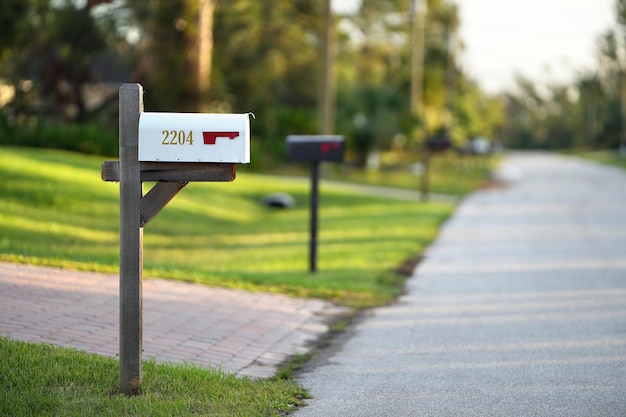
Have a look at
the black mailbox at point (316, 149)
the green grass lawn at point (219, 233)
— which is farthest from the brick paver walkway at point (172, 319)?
the black mailbox at point (316, 149)

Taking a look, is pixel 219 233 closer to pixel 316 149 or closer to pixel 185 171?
pixel 316 149

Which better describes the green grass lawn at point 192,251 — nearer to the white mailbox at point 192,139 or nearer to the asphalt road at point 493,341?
the asphalt road at point 493,341

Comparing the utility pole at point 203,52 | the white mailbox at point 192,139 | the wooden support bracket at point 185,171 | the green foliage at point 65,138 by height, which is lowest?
the green foliage at point 65,138

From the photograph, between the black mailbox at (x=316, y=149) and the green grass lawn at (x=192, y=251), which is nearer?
the green grass lawn at (x=192, y=251)

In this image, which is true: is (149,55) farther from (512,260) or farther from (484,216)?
(512,260)

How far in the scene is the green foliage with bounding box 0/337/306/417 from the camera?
5.64 metres

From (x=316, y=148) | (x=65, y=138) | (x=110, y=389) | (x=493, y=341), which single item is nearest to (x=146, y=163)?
(x=110, y=389)

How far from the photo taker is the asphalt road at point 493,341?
6297 mm

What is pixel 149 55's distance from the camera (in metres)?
33.5

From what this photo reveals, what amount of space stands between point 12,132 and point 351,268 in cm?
1548

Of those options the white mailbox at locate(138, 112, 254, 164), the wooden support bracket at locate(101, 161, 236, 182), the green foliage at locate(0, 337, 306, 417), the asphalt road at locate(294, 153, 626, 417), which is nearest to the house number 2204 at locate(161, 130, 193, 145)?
the white mailbox at locate(138, 112, 254, 164)

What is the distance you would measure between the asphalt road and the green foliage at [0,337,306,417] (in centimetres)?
33

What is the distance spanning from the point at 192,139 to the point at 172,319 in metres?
3.02

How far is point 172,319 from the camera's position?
8.52 meters
